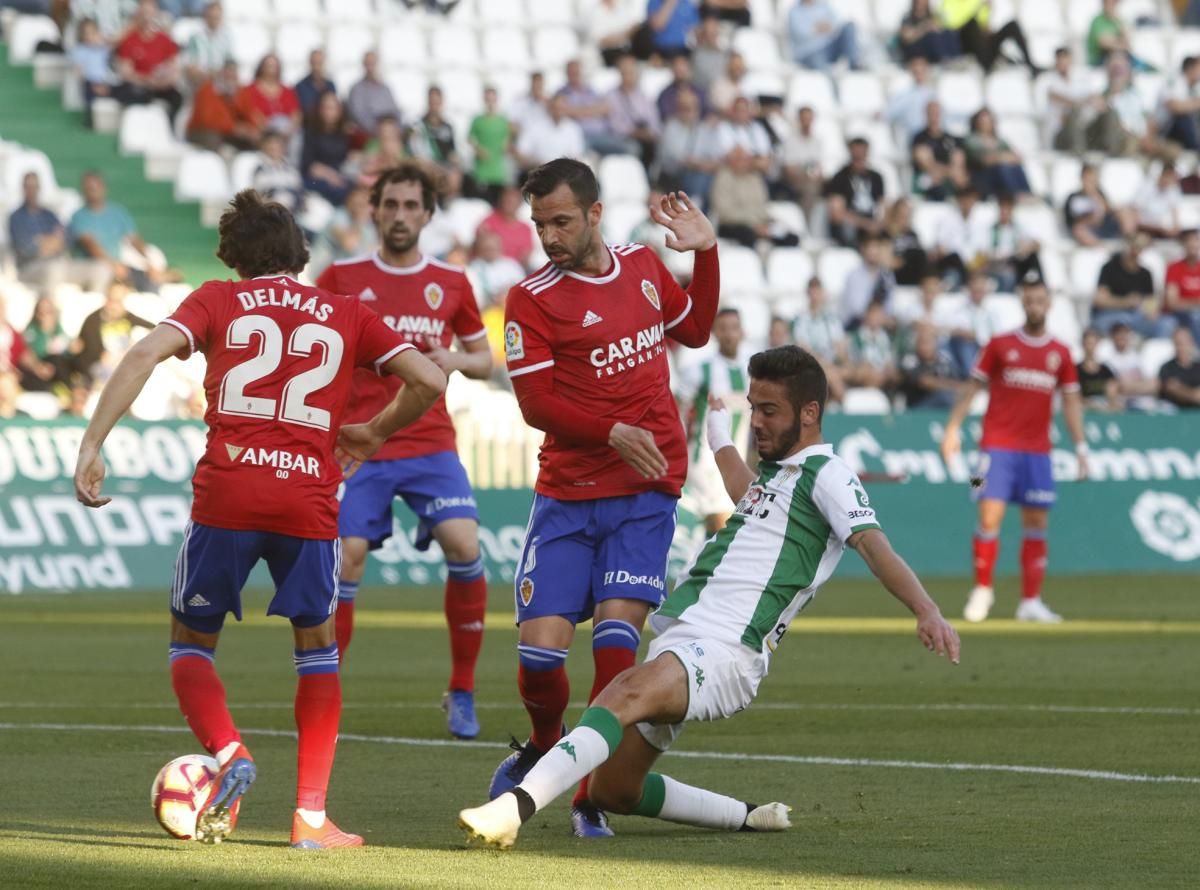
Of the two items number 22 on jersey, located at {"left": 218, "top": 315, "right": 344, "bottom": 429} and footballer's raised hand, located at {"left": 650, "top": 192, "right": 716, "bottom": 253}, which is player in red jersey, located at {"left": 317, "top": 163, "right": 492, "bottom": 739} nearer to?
footballer's raised hand, located at {"left": 650, "top": 192, "right": 716, "bottom": 253}

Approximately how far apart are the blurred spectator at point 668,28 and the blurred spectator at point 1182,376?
731 cm

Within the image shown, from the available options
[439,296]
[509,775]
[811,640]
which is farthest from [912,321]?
[509,775]

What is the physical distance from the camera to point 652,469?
759cm

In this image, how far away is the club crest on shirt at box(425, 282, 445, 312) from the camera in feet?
36.3

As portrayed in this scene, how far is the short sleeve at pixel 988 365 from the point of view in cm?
1870

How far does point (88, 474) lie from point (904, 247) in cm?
2139

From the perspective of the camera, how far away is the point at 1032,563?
709 inches

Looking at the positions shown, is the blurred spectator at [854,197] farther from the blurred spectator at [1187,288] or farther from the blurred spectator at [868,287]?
the blurred spectator at [1187,288]

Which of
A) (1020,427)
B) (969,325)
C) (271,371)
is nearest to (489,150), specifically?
(969,325)

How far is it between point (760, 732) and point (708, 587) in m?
3.54

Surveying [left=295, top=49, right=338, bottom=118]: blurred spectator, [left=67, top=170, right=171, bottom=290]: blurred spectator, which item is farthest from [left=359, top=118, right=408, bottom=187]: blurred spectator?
[left=67, top=170, right=171, bottom=290]: blurred spectator

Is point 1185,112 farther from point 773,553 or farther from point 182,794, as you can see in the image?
point 182,794

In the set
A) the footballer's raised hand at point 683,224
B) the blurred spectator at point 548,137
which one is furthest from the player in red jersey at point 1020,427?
the footballer's raised hand at point 683,224

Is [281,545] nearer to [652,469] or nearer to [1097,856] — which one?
[652,469]
